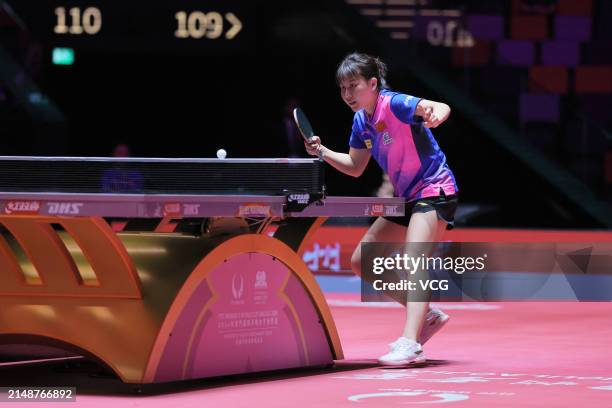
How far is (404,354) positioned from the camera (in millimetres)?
7941

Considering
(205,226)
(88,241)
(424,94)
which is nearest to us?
(88,241)

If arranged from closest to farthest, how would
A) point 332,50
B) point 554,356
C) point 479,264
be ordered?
point 554,356, point 479,264, point 332,50

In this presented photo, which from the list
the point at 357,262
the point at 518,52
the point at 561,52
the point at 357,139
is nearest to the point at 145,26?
the point at 518,52

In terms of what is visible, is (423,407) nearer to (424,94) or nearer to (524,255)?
(524,255)

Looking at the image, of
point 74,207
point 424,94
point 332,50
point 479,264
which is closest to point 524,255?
point 479,264

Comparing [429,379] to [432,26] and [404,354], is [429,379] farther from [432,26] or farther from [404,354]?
[432,26]

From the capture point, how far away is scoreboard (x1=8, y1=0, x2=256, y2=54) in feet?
68.6

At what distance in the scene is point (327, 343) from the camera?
8164mm

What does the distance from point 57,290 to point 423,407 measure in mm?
1997

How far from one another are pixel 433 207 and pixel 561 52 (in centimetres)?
1481

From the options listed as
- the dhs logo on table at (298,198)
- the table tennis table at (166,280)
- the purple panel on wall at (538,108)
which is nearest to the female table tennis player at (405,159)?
the table tennis table at (166,280)

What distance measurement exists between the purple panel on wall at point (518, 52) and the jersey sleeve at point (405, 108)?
13.4 meters

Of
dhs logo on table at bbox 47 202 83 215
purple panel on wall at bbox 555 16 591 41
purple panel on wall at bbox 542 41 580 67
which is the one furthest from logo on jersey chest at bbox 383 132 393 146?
purple panel on wall at bbox 555 16 591 41

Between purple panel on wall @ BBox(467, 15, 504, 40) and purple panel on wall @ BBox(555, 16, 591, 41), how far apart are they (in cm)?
106
